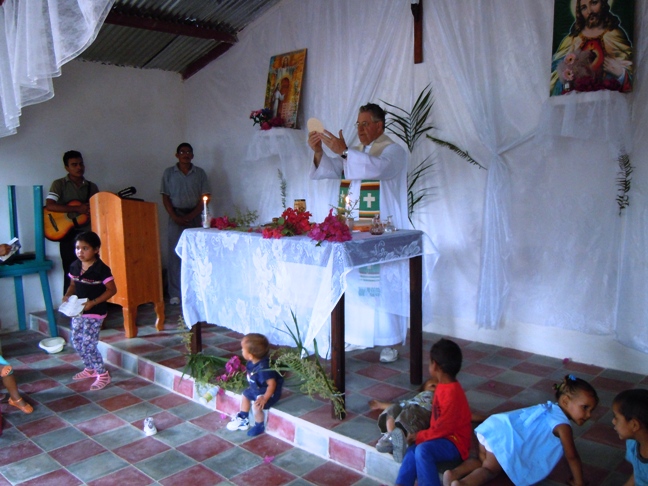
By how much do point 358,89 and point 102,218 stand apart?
8.30 ft

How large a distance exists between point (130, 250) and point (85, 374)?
1.11 metres

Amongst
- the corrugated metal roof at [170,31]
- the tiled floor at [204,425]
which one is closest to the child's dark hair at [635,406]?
the tiled floor at [204,425]

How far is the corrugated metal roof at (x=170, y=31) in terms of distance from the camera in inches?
204

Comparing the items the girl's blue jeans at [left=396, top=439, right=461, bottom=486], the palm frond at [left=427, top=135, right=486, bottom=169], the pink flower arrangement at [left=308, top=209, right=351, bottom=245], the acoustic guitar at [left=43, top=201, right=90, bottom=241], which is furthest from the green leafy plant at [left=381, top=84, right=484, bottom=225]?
the acoustic guitar at [left=43, top=201, right=90, bottom=241]

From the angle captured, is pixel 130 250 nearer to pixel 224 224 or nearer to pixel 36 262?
pixel 36 262

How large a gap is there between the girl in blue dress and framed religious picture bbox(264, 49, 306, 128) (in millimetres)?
3833

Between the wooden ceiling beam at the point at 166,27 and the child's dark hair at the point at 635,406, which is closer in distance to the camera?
the child's dark hair at the point at 635,406

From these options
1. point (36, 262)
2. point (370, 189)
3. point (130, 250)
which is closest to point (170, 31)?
point (130, 250)

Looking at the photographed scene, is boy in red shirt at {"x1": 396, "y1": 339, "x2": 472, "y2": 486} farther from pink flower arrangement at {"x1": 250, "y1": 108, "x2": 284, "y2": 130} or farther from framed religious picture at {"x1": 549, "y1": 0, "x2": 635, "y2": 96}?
pink flower arrangement at {"x1": 250, "y1": 108, "x2": 284, "y2": 130}

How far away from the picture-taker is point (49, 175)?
5.63 m

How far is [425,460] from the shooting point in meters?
2.20

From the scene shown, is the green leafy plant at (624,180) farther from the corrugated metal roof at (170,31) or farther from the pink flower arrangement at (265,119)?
the corrugated metal roof at (170,31)

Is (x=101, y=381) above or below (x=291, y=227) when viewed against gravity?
below

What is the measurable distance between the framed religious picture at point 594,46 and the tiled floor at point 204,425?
1858 mm
